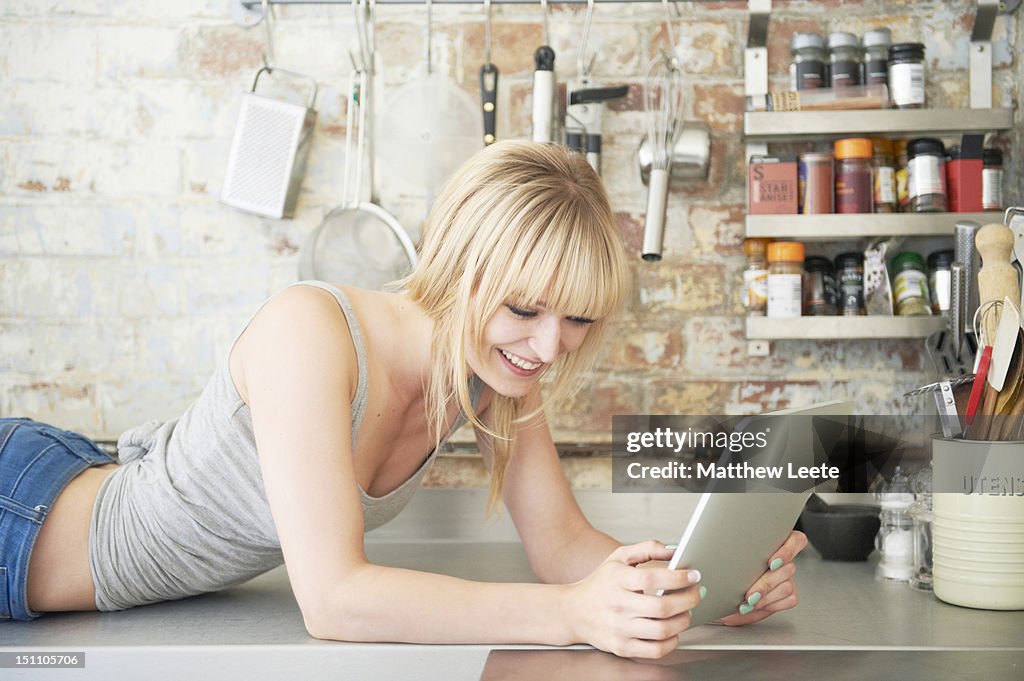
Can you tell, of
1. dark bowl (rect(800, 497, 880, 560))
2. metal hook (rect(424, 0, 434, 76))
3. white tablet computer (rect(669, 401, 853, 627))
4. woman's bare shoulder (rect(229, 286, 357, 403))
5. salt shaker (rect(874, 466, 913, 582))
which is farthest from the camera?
metal hook (rect(424, 0, 434, 76))

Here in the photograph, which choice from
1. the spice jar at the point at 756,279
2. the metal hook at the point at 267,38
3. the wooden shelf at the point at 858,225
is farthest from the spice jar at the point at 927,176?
the metal hook at the point at 267,38

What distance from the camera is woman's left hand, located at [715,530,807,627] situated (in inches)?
39.0

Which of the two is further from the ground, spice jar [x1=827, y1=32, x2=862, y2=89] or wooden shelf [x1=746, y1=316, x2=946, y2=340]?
spice jar [x1=827, y1=32, x2=862, y2=89]

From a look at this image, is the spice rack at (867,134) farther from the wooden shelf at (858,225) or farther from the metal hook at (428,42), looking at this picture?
the metal hook at (428,42)

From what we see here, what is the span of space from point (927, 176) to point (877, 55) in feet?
0.70

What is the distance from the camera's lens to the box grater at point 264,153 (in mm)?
1635

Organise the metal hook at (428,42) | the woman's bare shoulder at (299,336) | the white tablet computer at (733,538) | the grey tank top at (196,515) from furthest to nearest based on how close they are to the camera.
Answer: the metal hook at (428,42)
the grey tank top at (196,515)
the woman's bare shoulder at (299,336)
the white tablet computer at (733,538)

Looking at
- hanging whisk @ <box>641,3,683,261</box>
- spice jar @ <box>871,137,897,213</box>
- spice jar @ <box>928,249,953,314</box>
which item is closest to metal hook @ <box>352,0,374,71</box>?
hanging whisk @ <box>641,3,683,261</box>

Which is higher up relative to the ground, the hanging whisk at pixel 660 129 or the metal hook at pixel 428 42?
the metal hook at pixel 428 42

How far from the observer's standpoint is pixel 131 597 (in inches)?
44.3

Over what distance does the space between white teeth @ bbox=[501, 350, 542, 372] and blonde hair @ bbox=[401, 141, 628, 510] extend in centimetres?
4

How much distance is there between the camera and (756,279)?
1.61 metres

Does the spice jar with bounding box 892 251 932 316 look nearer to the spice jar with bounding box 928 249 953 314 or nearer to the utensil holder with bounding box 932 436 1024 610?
the spice jar with bounding box 928 249 953 314

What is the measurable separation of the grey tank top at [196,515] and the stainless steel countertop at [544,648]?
0.04 metres
